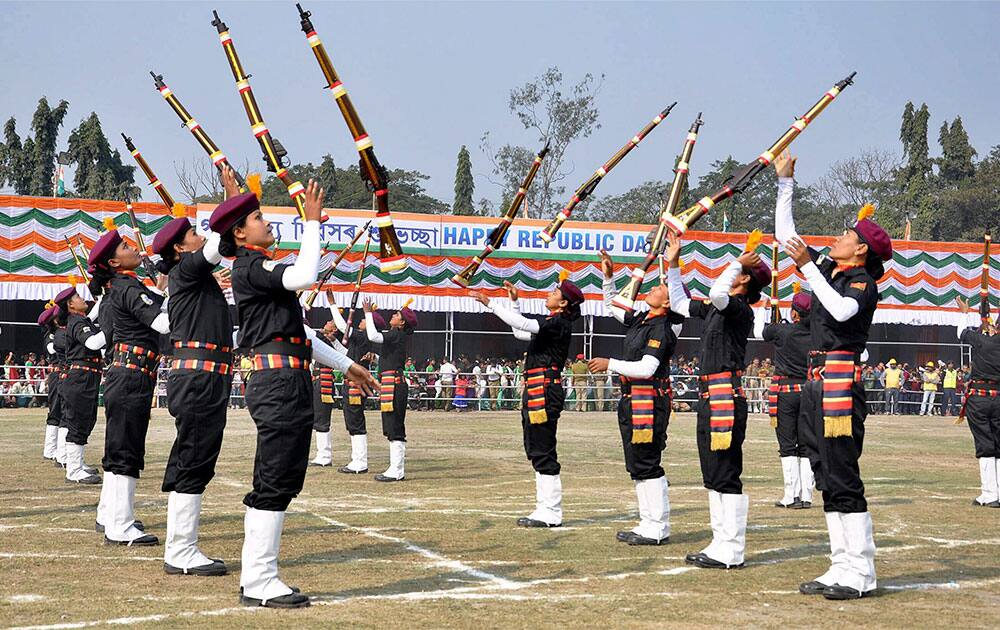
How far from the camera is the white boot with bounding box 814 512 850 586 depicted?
348 inches

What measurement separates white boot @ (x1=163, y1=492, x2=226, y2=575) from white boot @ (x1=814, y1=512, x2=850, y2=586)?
5092mm

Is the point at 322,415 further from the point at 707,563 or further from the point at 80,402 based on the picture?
the point at 707,563

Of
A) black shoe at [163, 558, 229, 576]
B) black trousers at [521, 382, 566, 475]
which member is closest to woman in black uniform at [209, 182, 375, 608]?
black shoe at [163, 558, 229, 576]

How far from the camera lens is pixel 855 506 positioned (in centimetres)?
884

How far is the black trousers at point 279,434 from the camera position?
8.13m

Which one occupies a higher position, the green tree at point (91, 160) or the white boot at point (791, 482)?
the green tree at point (91, 160)

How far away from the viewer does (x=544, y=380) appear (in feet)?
41.8

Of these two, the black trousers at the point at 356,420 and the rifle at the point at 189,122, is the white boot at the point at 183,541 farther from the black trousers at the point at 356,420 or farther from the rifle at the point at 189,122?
the black trousers at the point at 356,420

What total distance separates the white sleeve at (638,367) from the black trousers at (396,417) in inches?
250

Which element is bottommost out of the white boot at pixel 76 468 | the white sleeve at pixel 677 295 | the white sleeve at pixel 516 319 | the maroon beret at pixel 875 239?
the white boot at pixel 76 468

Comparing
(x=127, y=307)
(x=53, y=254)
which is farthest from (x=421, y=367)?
(x=127, y=307)

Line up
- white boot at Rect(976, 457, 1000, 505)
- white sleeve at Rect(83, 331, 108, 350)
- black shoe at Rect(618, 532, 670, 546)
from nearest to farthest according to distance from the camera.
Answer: black shoe at Rect(618, 532, 670, 546) → white sleeve at Rect(83, 331, 108, 350) → white boot at Rect(976, 457, 1000, 505)

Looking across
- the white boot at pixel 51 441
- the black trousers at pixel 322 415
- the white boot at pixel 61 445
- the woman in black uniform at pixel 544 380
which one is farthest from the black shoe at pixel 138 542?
the white boot at pixel 51 441

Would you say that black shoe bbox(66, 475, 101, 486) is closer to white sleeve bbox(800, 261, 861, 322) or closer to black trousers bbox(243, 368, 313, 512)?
black trousers bbox(243, 368, 313, 512)
